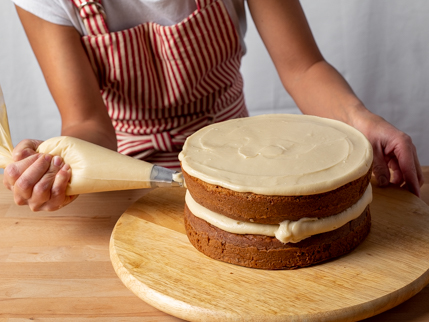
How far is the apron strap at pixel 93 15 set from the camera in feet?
5.49

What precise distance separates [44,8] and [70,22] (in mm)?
97

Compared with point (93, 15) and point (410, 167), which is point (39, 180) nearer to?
point (93, 15)

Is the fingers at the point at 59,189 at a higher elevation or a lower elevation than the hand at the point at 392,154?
higher

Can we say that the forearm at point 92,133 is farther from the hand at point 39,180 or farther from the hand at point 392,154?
the hand at point 392,154

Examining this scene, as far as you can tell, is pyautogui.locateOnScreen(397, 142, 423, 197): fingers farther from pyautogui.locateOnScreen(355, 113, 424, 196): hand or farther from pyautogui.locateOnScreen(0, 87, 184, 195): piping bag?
pyautogui.locateOnScreen(0, 87, 184, 195): piping bag

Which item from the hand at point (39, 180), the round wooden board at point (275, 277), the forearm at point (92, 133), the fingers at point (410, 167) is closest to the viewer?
the round wooden board at point (275, 277)

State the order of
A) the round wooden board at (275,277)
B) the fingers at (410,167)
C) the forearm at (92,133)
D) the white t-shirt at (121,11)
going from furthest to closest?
the white t-shirt at (121,11) < the forearm at (92,133) < the fingers at (410,167) < the round wooden board at (275,277)

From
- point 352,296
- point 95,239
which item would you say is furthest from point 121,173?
point 352,296

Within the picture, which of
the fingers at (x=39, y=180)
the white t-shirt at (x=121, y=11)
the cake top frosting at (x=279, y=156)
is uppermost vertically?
the white t-shirt at (x=121, y=11)

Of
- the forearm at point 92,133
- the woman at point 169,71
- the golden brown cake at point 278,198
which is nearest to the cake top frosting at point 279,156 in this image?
the golden brown cake at point 278,198

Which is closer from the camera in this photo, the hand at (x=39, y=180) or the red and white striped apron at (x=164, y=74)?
the hand at (x=39, y=180)

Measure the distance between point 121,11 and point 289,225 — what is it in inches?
42.7

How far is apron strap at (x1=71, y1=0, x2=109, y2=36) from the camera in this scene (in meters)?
1.67

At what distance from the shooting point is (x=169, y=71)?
186cm
